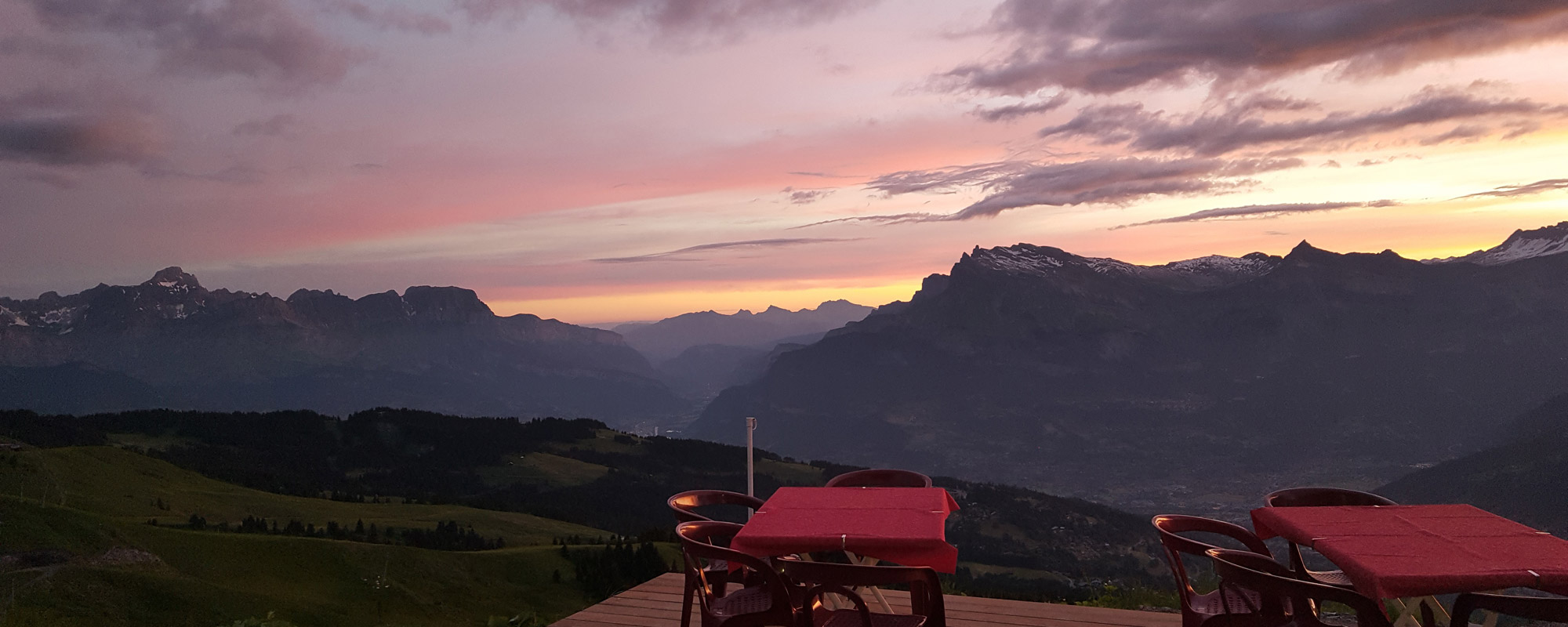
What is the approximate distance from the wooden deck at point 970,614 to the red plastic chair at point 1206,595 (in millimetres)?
1165

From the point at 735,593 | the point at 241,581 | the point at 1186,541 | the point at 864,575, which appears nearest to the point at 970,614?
the point at 735,593

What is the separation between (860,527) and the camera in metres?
5.15

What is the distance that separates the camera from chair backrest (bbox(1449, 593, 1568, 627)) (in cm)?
369

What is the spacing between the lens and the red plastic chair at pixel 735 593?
472 centimetres

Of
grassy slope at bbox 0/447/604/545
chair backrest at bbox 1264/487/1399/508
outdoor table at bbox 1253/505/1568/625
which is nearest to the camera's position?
outdoor table at bbox 1253/505/1568/625

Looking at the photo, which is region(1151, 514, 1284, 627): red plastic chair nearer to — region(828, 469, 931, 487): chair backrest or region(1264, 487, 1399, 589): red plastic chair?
region(1264, 487, 1399, 589): red plastic chair

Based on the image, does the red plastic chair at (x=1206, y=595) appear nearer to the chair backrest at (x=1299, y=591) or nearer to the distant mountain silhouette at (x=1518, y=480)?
the chair backrest at (x=1299, y=591)

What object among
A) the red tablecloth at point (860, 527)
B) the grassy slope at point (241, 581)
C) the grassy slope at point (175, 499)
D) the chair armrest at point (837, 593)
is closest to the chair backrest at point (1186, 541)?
the red tablecloth at point (860, 527)

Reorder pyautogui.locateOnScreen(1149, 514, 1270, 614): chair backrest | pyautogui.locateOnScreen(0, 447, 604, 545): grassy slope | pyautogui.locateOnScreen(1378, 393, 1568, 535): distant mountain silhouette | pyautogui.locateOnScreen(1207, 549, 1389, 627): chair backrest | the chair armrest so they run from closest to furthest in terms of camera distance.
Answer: pyautogui.locateOnScreen(1207, 549, 1389, 627): chair backrest, the chair armrest, pyautogui.locateOnScreen(1149, 514, 1270, 614): chair backrest, pyautogui.locateOnScreen(0, 447, 604, 545): grassy slope, pyautogui.locateOnScreen(1378, 393, 1568, 535): distant mountain silhouette

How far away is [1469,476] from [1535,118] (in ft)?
407

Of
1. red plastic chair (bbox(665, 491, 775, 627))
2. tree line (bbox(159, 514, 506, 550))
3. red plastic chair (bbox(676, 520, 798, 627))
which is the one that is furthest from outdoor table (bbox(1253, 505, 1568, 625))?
tree line (bbox(159, 514, 506, 550))

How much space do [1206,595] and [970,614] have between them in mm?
1996

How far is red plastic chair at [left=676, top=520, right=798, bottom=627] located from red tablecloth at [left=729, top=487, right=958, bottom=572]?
20 centimetres

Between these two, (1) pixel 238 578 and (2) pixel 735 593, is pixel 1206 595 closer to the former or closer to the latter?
(2) pixel 735 593
